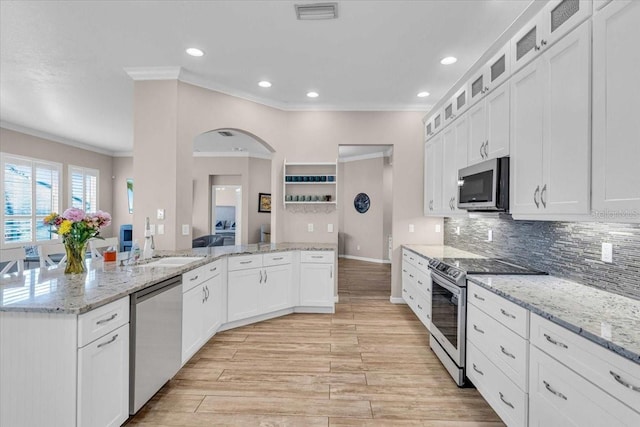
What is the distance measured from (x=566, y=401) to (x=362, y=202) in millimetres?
7540

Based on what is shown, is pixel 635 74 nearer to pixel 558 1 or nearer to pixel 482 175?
pixel 558 1

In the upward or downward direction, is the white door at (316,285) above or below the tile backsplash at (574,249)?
below

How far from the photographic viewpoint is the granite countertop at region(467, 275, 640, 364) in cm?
124

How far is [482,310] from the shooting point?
2203 millimetres

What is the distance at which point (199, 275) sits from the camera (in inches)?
117

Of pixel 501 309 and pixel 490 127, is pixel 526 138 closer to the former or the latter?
pixel 490 127

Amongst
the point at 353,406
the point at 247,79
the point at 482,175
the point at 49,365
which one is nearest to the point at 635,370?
the point at 353,406

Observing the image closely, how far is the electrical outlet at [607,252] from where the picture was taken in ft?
6.28

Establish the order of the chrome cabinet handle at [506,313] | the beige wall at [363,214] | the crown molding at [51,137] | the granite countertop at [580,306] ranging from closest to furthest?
1. the granite countertop at [580,306]
2. the chrome cabinet handle at [506,313]
3. the crown molding at [51,137]
4. the beige wall at [363,214]

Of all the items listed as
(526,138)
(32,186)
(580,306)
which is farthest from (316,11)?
(32,186)

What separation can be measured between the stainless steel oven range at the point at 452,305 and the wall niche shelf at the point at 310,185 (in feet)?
6.70

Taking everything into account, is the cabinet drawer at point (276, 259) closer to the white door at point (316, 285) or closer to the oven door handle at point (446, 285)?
the white door at point (316, 285)

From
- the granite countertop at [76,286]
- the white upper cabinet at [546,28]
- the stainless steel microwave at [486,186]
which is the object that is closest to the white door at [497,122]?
the stainless steel microwave at [486,186]

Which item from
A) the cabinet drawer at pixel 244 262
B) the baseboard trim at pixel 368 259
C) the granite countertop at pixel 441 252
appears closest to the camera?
the granite countertop at pixel 441 252
